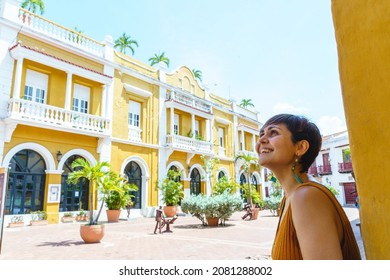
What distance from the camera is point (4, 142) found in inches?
408

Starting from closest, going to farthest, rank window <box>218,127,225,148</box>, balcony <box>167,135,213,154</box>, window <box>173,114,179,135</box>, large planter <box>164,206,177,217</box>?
large planter <box>164,206,177,217</box>, balcony <box>167,135,213,154</box>, window <box>173,114,179,135</box>, window <box>218,127,225,148</box>

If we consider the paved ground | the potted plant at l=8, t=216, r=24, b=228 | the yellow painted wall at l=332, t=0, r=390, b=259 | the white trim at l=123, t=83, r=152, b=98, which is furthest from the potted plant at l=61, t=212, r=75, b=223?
the yellow painted wall at l=332, t=0, r=390, b=259

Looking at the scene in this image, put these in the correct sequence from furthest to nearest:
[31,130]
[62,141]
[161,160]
Result: [161,160] < [62,141] < [31,130]

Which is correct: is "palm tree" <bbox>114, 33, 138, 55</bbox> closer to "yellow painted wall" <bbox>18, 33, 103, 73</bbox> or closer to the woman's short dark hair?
"yellow painted wall" <bbox>18, 33, 103, 73</bbox>

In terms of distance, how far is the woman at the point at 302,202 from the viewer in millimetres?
855

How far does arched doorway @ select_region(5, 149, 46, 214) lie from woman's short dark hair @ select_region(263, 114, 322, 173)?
11.7 m

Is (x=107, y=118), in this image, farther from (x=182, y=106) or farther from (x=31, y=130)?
(x=182, y=106)

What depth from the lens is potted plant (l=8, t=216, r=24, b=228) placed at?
9867 millimetres

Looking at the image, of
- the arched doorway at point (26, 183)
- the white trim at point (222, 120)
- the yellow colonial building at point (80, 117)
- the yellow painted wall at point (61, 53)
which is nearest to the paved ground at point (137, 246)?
the arched doorway at point (26, 183)

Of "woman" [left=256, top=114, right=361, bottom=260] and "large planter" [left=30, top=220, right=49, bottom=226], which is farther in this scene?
"large planter" [left=30, top=220, right=49, bottom=226]

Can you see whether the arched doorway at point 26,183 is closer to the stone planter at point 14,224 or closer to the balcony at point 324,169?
the stone planter at point 14,224

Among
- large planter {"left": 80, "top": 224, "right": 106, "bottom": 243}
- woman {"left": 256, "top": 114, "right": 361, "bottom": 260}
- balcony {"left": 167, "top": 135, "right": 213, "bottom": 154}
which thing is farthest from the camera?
balcony {"left": 167, "top": 135, "right": 213, "bottom": 154}
